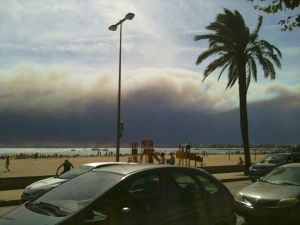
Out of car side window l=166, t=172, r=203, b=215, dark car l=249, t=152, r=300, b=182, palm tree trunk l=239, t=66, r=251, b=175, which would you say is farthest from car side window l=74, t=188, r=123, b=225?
palm tree trunk l=239, t=66, r=251, b=175

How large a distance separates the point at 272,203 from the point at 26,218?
5.85m

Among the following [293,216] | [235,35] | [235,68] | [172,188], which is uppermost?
[235,35]

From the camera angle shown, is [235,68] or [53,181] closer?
[53,181]

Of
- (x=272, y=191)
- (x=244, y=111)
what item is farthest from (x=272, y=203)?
(x=244, y=111)

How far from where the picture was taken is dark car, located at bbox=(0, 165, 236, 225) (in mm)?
5012

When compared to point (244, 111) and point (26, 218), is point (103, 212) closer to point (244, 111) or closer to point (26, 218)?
point (26, 218)

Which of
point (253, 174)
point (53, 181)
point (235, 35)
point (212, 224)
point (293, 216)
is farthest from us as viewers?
point (235, 35)

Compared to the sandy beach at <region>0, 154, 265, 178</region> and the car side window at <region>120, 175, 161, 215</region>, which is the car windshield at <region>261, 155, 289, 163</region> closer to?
the sandy beach at <region>0, 154, 265, 178</region>

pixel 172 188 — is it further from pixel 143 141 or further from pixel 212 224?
pixel 143 141

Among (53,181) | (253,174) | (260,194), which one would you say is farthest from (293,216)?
(253,174)

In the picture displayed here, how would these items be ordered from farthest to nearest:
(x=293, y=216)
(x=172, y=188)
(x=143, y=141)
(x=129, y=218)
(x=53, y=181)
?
(x=143, y=141)
(x=53, y=181)
(x=293, y=216)
(x=172, y=188)
(x=129, y=218)

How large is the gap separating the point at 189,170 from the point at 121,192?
1538mm

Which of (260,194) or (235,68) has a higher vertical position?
(235,68)

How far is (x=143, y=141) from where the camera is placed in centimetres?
3409
